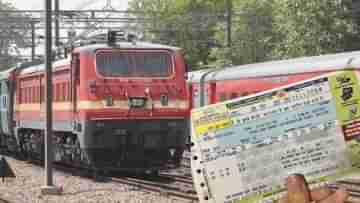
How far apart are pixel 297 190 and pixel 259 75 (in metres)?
13.8

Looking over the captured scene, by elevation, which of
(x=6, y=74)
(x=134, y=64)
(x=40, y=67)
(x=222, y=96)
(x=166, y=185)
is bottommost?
(x=166, y=185)

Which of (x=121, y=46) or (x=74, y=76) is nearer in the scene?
(x=74, y=76)

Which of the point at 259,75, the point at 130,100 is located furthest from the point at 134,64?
the point at 259,75

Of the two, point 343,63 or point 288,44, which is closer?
point 343,63

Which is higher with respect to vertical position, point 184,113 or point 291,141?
point 291,141

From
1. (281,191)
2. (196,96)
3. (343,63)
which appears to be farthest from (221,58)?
(281,191)

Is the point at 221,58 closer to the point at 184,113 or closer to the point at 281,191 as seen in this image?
the point at 184,113

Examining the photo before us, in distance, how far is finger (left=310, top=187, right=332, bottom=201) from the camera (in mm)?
5188

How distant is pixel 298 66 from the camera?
16.8 m

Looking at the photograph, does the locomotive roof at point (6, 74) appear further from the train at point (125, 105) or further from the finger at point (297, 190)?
the finger at point (297, 190)

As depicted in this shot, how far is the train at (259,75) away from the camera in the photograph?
15438mm

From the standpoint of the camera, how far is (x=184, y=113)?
16641 mm

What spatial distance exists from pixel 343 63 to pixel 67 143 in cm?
642

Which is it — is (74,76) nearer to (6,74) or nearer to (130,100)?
(130,100)
